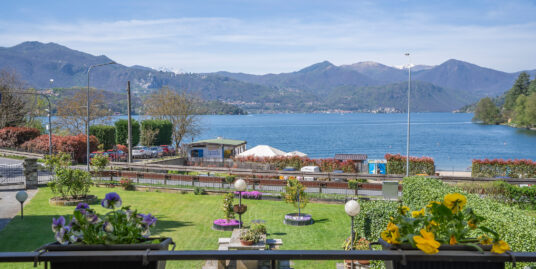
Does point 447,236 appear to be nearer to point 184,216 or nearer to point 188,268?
point 188,268

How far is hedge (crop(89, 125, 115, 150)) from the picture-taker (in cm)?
4672

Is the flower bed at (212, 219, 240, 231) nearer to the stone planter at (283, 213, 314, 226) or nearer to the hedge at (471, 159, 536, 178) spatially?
the stone planter at (283, 213, 314, 226)

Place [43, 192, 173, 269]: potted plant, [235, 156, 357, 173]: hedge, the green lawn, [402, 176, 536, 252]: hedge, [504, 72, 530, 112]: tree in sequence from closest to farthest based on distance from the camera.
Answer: [43, 192, 173, 269]: potted plant < [402, 176, 536, 252]: hedge < the green lawn < [235, 156, 357, 173]: hedge < [504, 72, 530, 112]: tree

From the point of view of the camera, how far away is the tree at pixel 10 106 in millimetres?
50469

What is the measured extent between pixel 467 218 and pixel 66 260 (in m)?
2.54

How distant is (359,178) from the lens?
94.0 ft

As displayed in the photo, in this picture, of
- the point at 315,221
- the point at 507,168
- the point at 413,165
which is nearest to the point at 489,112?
the point at 507,168

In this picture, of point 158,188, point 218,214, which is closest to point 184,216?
point 218,214

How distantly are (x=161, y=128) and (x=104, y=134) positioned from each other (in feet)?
35.5

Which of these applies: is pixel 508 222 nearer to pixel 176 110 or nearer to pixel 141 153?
pixel 141 153

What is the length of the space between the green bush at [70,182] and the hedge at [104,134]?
25.3 m

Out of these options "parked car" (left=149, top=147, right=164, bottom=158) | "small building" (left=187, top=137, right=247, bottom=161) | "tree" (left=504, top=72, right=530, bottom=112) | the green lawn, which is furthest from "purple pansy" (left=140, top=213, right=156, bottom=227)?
"tree" (left=504, top=72, right=530, bottom=112)

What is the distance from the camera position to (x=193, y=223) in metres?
18.8

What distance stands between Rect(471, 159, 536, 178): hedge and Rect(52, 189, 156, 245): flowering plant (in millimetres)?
36376
